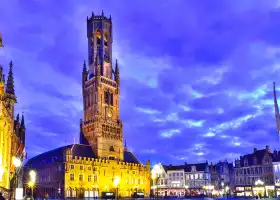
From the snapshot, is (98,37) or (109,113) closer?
(109,113)

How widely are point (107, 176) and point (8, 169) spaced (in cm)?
5783

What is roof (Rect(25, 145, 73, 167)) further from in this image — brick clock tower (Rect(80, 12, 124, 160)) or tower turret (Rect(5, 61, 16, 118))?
tower turret (Rect(5, 61, 16, 118))

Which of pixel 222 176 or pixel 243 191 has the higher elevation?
pixel 222 176

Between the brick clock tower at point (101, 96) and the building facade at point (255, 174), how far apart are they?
40189 mm

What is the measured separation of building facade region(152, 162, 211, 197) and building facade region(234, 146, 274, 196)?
13.3 meters

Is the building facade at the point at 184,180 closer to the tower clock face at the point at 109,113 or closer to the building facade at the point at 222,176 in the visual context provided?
the building facade at the point at 222,176

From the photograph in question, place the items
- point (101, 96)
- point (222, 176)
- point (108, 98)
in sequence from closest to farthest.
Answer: point (101, 96)
point (108, 98)
point (222, 176)

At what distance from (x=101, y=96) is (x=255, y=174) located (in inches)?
2200

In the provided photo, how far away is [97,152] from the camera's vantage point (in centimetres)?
11644

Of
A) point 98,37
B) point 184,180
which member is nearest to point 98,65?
point 98,37

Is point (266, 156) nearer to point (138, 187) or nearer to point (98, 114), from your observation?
point (138, 187)

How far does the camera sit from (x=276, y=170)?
109500 mm

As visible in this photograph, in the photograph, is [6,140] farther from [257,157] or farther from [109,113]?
[257,157]

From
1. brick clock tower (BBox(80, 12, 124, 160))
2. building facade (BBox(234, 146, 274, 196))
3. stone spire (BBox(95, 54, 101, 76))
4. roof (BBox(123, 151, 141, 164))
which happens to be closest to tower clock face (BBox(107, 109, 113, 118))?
brick clock tower (BBox(80, 12, 124, 160))
